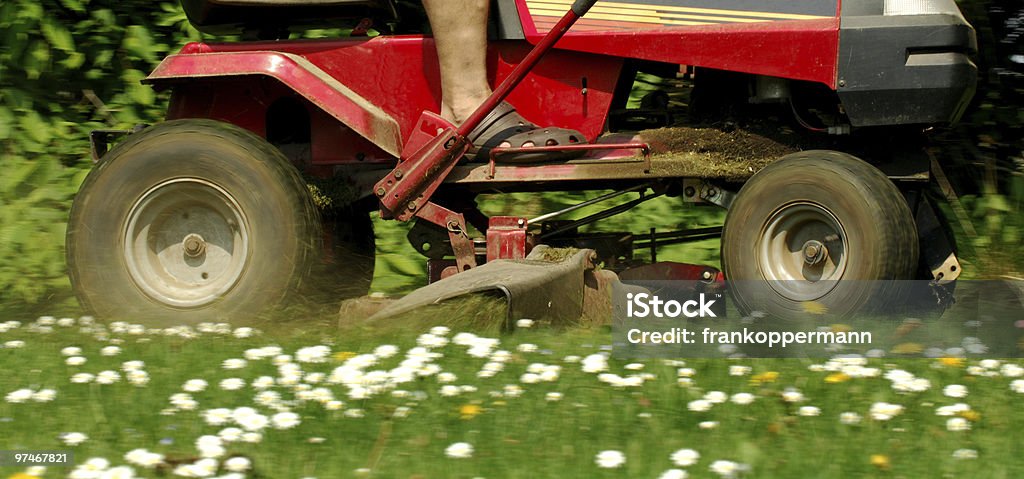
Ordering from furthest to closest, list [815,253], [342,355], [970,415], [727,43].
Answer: [727,43] → [815,253] → [342,355] → [970,415]

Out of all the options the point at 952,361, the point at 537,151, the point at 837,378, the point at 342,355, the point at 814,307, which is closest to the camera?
the point at 837,378

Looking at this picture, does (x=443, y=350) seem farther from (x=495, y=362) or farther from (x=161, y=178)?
(x=161, y=178)

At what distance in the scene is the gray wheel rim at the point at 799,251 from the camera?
184 inches

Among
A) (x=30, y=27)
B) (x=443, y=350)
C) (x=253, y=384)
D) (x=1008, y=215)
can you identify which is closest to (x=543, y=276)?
(x=443, y=350)

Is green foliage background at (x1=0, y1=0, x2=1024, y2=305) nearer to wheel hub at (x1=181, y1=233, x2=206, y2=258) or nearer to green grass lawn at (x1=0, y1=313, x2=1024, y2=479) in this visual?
wheel hub at (x1=181, y1=233, x2=206, y2=258)

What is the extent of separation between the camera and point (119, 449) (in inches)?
125

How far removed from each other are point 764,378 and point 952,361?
64cm

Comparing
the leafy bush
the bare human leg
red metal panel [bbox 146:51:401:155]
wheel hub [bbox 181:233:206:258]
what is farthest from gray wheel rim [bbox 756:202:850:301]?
the leafy bush

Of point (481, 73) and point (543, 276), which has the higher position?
point (481, 73)

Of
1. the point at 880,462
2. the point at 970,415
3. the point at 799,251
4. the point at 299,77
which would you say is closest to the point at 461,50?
the point at 299,77

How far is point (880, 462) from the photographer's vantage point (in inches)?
118

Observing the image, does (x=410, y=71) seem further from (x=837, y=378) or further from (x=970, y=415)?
(x=970, y=415)

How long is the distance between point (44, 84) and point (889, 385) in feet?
16.0

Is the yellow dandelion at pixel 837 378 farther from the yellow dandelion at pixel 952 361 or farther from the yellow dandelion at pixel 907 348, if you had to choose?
the yellow dandelion at pixel 907 348
